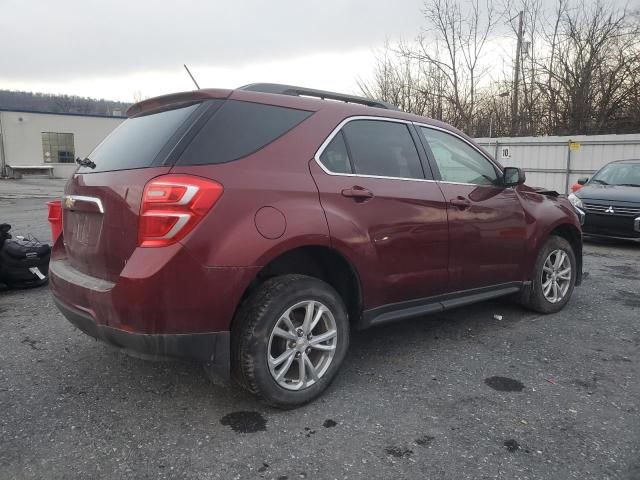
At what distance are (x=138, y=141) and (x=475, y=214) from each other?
243cm

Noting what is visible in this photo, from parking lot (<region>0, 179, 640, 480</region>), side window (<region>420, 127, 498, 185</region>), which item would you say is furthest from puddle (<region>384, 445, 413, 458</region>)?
side window (<region>420, 127, 498, 185</region>)

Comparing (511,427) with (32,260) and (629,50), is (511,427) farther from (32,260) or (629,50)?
(629,50)

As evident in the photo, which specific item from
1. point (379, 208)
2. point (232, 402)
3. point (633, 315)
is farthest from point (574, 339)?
point (232, 402)

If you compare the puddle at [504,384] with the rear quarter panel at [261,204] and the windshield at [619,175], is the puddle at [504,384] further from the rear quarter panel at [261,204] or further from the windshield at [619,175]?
the windshield at [619,175]

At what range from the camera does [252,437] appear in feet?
8.77

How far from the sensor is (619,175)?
9484 millimetres

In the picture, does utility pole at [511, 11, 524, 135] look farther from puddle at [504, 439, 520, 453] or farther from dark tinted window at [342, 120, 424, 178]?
puddle at [504, 439, 520, 453]

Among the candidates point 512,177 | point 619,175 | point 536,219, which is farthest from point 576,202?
point 512,177

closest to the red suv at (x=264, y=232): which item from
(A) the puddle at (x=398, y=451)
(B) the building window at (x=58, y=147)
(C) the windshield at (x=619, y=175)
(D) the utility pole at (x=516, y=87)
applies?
(A) the puddle at (x=398, y=451)

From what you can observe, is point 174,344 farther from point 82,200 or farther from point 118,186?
point 82,200

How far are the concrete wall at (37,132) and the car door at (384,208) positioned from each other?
36286 mm

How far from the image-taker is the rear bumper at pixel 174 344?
8.38ft

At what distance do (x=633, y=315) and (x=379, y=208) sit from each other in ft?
10.0

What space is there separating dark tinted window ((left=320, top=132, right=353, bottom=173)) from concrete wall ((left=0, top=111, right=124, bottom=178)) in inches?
1433
